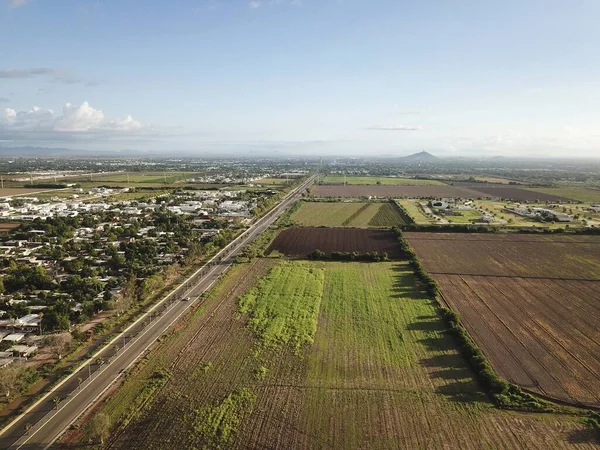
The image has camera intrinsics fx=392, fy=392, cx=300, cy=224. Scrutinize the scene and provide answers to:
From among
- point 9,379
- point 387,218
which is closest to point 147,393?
point 9,379

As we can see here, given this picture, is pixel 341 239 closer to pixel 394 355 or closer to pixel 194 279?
pixel 194 279

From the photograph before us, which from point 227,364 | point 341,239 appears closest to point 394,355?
point 227,364

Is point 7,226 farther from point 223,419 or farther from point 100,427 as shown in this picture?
point 223,419

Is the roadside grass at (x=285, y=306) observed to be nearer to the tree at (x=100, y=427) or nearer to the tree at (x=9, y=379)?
the tree at (x=100, y=427)

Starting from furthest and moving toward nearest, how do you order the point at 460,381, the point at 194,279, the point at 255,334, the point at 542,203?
the point at 542,203 → the point at 194,279 → the point at 255,334 → the point at 460,381

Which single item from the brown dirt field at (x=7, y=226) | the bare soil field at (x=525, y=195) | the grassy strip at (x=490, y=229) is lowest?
the brown dirt field at (x=7, y=226)

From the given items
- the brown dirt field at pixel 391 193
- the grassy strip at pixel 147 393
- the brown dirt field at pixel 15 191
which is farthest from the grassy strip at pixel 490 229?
the brown dirt field at pixel 15 191

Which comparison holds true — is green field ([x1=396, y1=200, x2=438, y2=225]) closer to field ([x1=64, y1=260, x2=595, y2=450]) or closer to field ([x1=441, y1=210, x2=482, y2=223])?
field ([x1=441, y1=210, x2=482, y2=223])
